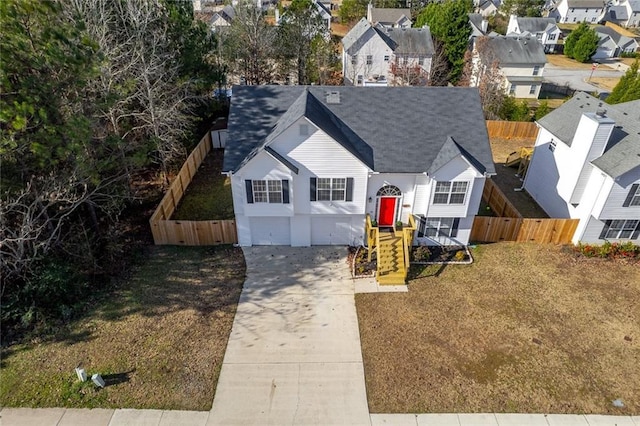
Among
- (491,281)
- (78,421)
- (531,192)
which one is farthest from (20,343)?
(531,192)

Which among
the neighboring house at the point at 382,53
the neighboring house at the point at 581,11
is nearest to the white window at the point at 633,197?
the neighboring house at the point at 382,53

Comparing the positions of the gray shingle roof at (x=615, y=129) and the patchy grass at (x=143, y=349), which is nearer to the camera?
the patchy grass at (x=143, y=349)

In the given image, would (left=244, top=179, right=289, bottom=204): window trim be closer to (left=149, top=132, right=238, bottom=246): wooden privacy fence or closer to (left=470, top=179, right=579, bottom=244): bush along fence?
(left=149, top=132, right=238, bottom=246): wooden privacy fence

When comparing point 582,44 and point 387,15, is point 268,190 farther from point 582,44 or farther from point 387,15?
point 582,44

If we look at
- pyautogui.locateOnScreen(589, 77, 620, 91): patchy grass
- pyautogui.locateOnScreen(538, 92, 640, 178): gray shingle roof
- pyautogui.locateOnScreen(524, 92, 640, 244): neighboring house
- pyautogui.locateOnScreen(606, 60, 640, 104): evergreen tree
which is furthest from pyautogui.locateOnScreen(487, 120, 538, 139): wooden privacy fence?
pyautogui.locateOnScreen(589, 77, 620, 91): patchy grass

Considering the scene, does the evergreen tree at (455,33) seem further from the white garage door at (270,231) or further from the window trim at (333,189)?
the white garage door at (270,231)

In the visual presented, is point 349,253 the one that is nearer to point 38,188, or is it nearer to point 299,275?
point 299,275

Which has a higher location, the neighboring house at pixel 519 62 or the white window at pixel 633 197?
the neighboring house at pixel 519 62

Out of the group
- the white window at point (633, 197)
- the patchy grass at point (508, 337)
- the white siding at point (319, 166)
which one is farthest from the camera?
the white window at point (633, 197)
